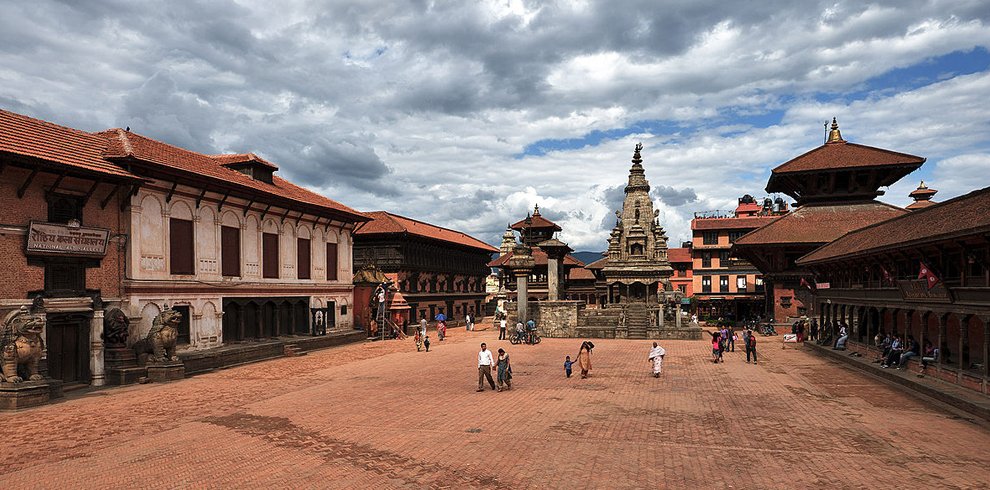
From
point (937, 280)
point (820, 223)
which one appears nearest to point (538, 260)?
point (820, 223)

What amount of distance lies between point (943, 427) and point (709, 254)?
55038 mm

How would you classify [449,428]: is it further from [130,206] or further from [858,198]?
[858,198]

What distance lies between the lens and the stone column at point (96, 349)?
2086 centimetres

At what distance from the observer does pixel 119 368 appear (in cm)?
2148

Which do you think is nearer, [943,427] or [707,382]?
[943,427]

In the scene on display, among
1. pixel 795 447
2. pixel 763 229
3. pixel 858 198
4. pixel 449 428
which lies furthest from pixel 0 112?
pixel 858 198

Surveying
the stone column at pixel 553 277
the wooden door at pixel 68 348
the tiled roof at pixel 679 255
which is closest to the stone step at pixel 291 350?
the wooden door at pixel 68 348

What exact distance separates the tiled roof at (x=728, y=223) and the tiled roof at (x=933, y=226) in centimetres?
3863

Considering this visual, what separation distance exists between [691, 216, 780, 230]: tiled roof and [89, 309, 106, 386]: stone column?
59.1 m

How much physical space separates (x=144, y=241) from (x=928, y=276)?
1080 inches

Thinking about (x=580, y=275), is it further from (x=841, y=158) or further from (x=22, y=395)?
(x=22, y=395)

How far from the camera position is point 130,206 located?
2297 centimetres

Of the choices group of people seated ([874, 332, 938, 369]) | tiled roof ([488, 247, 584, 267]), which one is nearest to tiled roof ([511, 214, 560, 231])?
tiled roof ([488, 247, 584, 267])

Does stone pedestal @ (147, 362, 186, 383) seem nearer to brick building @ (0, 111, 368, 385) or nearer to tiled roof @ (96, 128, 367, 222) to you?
brick building @ (0, 111, 368, 385)
